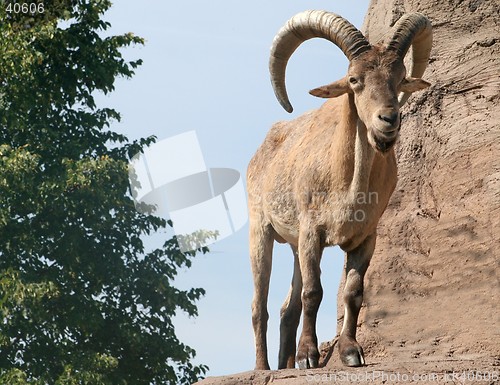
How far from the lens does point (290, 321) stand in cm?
1038

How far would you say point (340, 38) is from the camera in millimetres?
9195

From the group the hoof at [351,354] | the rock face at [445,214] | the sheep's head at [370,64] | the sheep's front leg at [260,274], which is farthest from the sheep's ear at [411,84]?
the rock face at [445,214]

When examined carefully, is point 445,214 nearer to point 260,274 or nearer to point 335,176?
point 260,274

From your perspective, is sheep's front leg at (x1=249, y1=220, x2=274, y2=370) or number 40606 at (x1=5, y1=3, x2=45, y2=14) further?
number 40606 at (x1=5, y1=3, x2=45, y2=14)

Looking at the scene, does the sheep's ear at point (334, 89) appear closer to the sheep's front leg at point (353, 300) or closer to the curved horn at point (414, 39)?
the curved horn at point (414, 39)

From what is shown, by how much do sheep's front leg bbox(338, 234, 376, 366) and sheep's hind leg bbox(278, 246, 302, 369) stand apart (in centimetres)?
115

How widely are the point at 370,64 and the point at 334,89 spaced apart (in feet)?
1.36

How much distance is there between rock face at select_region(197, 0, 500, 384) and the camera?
10.9 metres

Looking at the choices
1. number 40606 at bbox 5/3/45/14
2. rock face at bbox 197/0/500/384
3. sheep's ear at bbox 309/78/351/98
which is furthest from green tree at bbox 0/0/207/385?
sheep's ear at bbox 309/78/351/98

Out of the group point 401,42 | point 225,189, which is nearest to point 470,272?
point 401,42

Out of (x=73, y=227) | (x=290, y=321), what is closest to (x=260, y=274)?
(x=290, y=321)

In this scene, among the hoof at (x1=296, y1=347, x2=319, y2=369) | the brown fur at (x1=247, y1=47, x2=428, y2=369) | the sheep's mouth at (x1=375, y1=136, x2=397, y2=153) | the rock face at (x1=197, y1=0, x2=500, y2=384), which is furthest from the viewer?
the rock face at (x1=197, y1=0, x2=500, y2=384)

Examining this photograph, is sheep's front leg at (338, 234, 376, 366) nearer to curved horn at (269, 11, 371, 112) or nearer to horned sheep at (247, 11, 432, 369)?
horned sheep at (247, 11, 432, 369)

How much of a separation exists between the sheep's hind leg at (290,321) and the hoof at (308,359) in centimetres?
129
